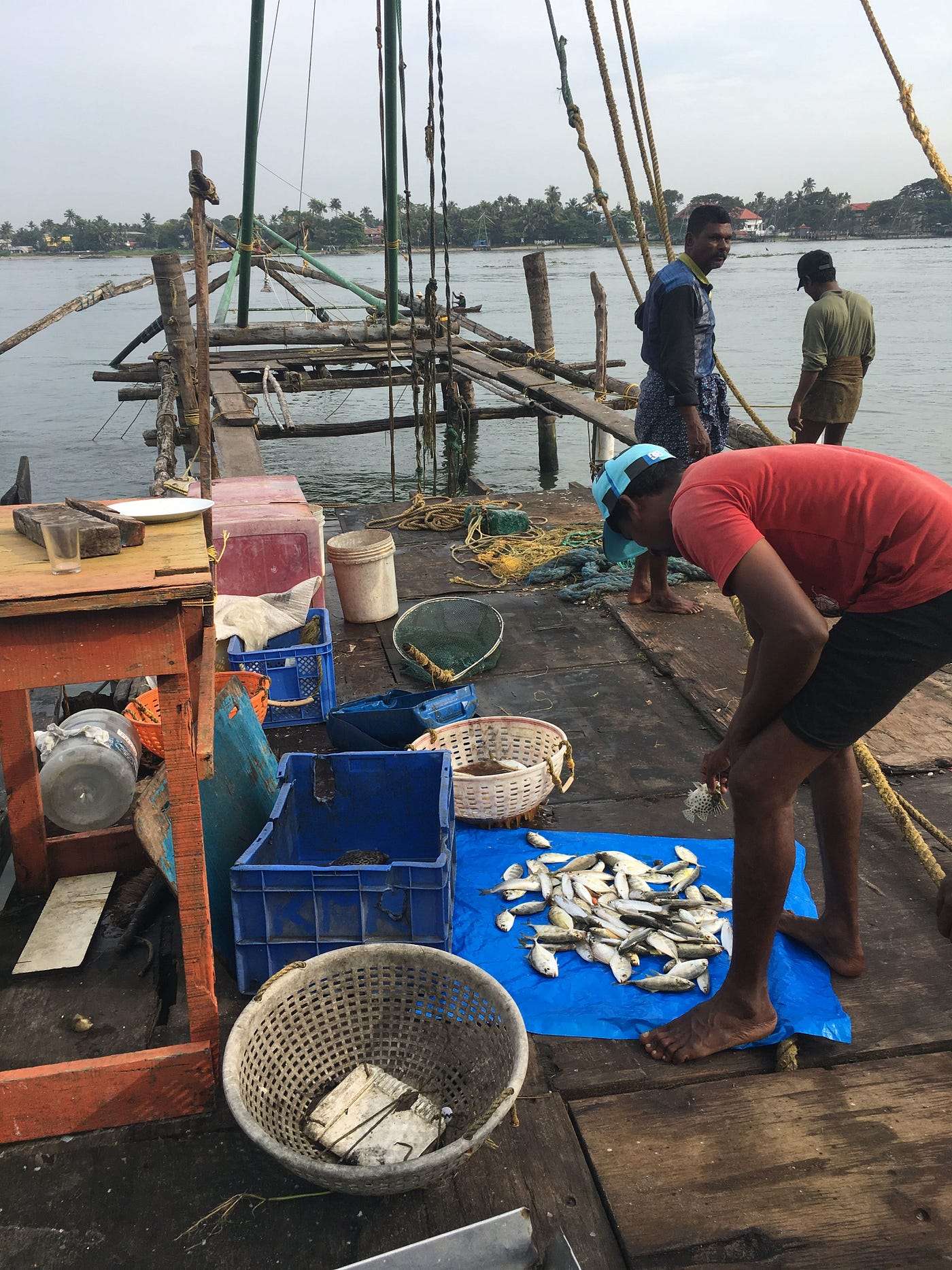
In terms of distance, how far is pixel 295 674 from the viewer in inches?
175

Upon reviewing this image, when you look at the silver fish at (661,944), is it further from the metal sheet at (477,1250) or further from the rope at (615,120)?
the rope at (615,120)

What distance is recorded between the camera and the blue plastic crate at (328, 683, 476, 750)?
3.92 m

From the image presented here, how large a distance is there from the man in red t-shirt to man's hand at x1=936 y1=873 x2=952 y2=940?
32.4 inches

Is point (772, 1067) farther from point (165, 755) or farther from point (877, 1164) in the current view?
point (165, 755)

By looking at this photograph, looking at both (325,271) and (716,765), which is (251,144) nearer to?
(325,271)

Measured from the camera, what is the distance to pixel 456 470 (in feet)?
49.1

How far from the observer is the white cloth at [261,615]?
4371 mm

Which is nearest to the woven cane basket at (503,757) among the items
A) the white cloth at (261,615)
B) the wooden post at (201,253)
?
the white cloth at (261,615)

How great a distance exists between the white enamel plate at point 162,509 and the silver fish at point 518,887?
1623 mm

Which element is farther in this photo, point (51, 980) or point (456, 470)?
point (456, 470)

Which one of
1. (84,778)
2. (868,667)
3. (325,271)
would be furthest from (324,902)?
(325,271)

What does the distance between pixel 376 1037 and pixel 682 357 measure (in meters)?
3.85

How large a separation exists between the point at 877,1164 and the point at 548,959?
1018 mm

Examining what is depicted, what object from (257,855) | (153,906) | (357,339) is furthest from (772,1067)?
(357,339)
